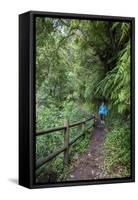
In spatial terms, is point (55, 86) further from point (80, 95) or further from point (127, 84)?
point (127, 84)

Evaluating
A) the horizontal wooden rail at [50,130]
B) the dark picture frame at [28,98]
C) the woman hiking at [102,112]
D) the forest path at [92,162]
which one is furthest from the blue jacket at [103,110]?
the dark picture frame at [28,98]

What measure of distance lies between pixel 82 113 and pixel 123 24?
3.52ft

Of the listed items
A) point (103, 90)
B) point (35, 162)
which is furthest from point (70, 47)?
point (35, 162)

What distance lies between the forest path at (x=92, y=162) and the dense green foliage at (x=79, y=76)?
0.08 m

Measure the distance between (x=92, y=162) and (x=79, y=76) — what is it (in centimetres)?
93

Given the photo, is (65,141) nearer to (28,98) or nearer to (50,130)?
(50,130)

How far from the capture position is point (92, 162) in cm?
735

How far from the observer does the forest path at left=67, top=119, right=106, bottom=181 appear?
23.8 ft

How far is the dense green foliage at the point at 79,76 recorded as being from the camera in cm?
700

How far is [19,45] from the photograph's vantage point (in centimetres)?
717

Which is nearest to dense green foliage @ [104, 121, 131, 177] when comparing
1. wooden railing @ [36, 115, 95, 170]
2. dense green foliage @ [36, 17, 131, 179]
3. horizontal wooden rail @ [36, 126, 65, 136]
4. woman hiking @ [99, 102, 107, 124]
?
dense green foliage @ [36, 17, 131, 179]

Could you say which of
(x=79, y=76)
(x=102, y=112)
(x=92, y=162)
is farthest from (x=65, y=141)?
(x=79, y=76)

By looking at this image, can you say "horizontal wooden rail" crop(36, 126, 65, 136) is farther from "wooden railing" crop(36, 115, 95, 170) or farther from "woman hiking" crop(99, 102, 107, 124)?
"woman hiking" crop(99, 102, 107, 124)

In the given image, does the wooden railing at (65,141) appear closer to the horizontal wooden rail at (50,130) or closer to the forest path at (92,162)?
the horizontal wooden rail at (50,130)
